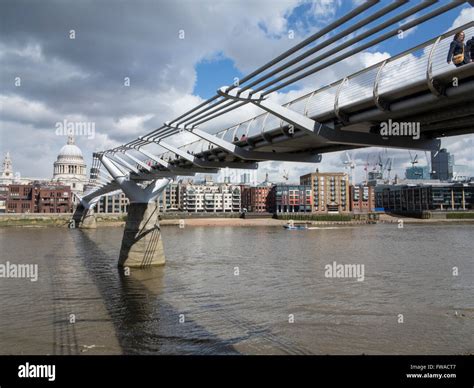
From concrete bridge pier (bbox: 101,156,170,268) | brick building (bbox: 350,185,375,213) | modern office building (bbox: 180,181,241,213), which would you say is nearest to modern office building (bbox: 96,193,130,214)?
modern office building (bbox: 180,181,241,213)

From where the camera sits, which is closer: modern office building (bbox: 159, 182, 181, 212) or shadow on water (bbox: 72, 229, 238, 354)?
shadow on water (bbox: 72, 229, 238, 354)

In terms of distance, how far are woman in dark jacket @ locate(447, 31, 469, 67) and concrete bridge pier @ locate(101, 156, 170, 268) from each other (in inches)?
842

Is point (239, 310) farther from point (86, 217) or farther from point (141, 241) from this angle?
point (86, 217)

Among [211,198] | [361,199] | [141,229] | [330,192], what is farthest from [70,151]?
[141,229]

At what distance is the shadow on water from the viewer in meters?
11.6

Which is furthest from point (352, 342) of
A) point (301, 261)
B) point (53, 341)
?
point (301, 261)

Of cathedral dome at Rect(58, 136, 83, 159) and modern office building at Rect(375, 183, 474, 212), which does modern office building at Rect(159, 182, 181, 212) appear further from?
modern office building at Rect(375, 183, 474, 212)

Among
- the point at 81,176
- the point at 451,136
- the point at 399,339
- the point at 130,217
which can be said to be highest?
the point at 81,176

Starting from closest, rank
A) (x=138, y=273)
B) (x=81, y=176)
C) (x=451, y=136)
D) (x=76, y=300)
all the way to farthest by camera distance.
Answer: (x=451, y=136) < (x=76, y=300) < (x=138, y=273) < (x=81, y=176)

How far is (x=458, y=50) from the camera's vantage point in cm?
701

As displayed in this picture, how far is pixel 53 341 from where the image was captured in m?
12.0

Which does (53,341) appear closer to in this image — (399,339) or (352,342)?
(352,342)

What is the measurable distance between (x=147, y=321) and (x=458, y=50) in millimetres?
11450
